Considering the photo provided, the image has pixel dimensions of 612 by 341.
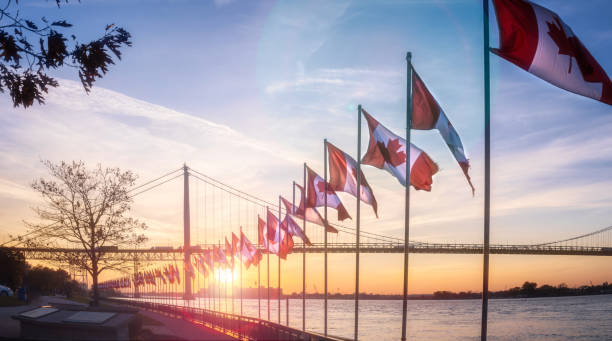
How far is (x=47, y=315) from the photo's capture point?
20.3m

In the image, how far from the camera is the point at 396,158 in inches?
770

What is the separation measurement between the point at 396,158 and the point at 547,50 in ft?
27.3

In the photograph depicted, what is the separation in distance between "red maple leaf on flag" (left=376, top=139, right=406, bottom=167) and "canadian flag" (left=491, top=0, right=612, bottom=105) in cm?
747

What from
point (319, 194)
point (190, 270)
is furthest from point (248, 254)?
point (190, 270)

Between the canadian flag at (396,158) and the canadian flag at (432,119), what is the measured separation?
240 cm

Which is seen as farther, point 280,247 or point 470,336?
point 470,336

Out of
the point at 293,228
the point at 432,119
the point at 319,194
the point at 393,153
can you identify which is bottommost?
the point at 293,228

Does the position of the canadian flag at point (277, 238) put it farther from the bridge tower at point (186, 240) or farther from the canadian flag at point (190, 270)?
the bridge tower at point (186, 240)

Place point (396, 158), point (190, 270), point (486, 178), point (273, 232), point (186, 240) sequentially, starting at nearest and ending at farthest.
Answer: point (486, 178) → point (396, 158) → point (273, 232) → point (190, 270) → point (186, 240)

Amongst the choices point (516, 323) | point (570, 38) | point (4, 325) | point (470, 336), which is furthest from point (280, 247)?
point (516, 323)

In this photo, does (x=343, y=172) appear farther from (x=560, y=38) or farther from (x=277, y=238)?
(x=560, y=38)

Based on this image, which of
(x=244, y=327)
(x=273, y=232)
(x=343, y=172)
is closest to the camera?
(x=343, y=172)

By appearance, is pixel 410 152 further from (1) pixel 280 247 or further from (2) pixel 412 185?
(1) pixel 280 247

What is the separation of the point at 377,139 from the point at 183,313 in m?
26.8
